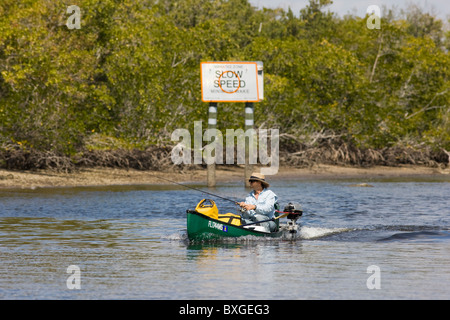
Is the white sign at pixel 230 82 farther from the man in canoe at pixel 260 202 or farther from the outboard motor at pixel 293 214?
the man in canoe at pixel 260 202

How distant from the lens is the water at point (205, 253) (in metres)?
11.0

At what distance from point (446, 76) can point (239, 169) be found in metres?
16.7

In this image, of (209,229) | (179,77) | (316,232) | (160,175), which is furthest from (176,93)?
Answer: (209,229)

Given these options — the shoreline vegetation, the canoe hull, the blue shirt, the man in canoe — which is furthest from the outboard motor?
the shoreline vegetation

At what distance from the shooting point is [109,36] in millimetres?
36656

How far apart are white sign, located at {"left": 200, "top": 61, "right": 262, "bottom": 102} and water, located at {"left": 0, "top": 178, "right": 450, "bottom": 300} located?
6341mm

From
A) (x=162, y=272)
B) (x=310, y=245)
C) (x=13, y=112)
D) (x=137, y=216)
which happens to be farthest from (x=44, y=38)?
(x=162, y=272)

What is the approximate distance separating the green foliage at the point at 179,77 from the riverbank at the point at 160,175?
4.01 ft

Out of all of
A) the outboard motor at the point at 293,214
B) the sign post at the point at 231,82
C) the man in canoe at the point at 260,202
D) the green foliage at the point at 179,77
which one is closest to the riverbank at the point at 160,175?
the green foliage at the point at 179,77

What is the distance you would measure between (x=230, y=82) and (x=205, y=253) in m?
18.9

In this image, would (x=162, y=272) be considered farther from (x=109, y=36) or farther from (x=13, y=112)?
(x=109, y=36)

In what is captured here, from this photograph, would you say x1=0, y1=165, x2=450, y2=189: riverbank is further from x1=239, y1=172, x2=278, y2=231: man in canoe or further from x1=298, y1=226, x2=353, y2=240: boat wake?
x1=239, y1=172, x2=278, y2=231: man in canoe

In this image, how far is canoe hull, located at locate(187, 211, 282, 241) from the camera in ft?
52.8

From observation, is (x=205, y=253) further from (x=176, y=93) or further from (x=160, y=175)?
(x=176, y=93)
